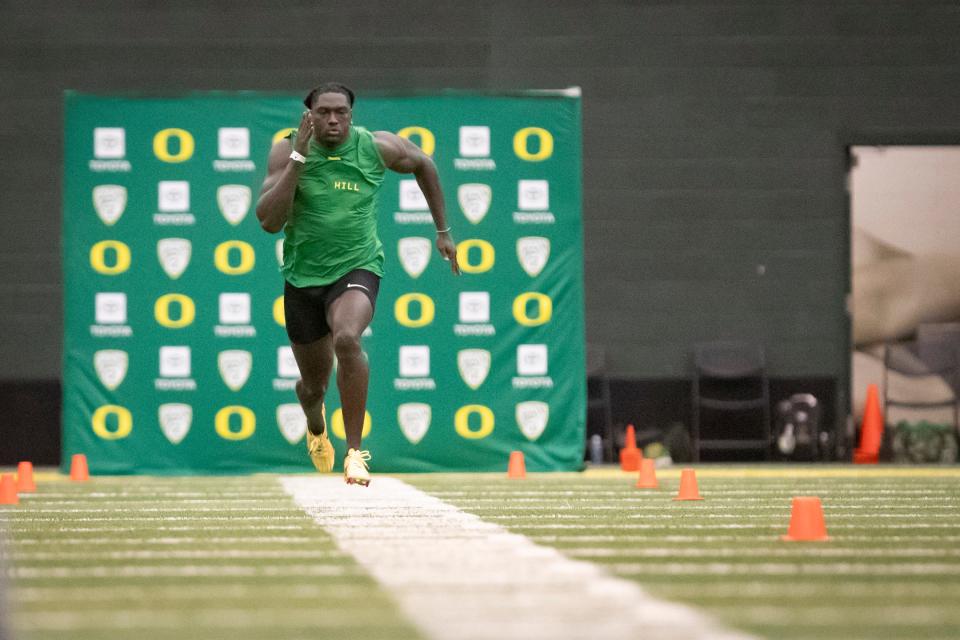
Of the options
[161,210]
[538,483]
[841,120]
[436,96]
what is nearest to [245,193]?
[161,210]

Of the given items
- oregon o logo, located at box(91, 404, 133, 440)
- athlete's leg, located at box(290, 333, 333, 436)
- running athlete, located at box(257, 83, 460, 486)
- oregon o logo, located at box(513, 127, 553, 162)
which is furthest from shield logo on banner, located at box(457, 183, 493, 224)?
running athlete, located at box(257, 83, 460, 486)

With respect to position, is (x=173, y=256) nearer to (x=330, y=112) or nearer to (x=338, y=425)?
(x=338, y=425)

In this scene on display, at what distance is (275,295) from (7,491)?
4.14 metres

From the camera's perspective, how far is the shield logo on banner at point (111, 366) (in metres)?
11.9

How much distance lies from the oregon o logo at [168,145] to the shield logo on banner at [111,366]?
1.52 meters

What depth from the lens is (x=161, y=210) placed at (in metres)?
12.0

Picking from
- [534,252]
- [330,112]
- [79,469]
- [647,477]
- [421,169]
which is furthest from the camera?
[534,252]

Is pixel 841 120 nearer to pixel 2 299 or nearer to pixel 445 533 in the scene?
pixel 2 299

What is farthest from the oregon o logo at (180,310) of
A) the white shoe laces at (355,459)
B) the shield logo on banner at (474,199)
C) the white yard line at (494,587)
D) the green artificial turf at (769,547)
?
the white yard line at (494,587)

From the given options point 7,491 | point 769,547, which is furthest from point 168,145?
point 769,547

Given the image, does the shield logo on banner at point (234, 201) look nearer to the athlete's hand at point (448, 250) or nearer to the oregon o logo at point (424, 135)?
the oregon o logo at point (424, 135)

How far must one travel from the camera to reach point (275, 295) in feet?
39.2

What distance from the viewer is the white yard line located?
126 inches

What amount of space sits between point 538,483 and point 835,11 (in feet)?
23.2
